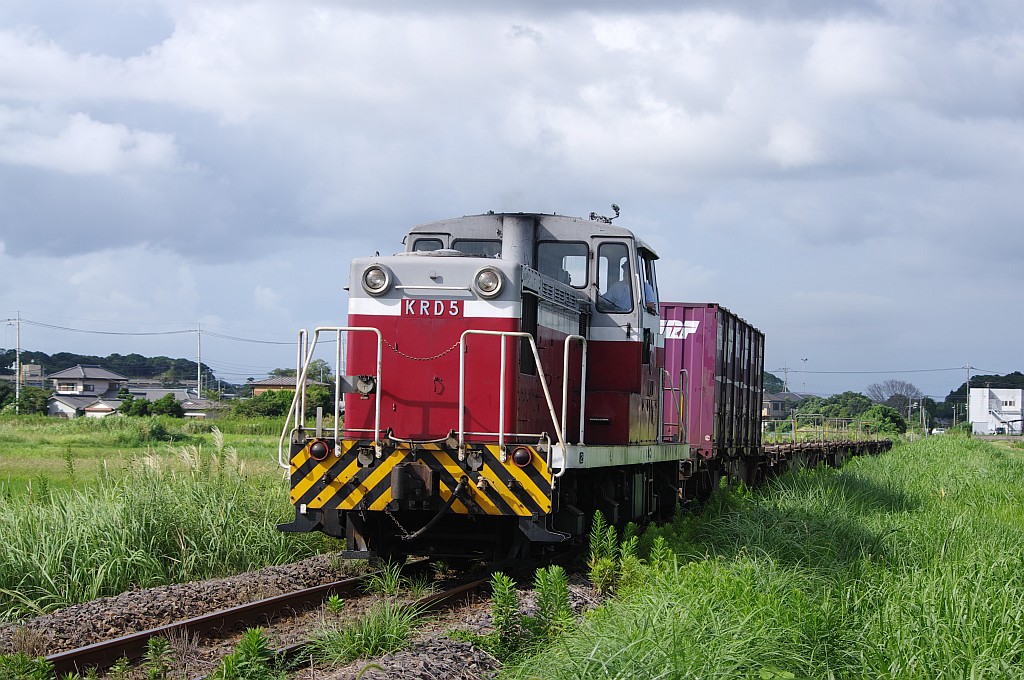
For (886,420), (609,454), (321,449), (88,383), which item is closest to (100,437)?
(321,449)

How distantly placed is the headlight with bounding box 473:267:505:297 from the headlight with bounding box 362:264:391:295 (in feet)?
2.59

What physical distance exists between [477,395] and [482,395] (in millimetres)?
42

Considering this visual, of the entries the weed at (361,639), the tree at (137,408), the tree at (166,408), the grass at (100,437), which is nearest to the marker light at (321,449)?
the weed at (361,639)

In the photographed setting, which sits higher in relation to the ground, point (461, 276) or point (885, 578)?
point (461, 276)

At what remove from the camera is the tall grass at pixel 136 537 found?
27.5 ft

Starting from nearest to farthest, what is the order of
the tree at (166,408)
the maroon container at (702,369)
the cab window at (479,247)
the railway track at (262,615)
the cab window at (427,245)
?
the railway track at (262,615) → the cab window at (479,247) → the cab window at (427,245) → the maroon container at (702,369) → the tree at (166,408)

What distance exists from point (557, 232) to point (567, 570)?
3289 mm

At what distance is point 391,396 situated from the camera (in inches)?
349

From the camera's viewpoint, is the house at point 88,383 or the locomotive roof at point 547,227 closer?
the locomotive roof at point 547,227

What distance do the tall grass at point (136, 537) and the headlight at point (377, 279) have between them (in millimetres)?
2752

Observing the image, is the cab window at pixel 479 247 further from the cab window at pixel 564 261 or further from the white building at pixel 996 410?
the white building at pixel 996 410

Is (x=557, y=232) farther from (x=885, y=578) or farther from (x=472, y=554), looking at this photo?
(x=885, y=578)

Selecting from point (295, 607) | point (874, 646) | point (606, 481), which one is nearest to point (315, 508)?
point (295, 607)

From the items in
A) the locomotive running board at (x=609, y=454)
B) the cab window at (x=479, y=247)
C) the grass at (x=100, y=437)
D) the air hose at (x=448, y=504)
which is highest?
the cab window at (x=479, y=247)
